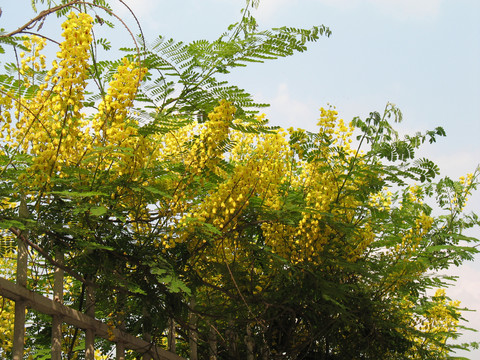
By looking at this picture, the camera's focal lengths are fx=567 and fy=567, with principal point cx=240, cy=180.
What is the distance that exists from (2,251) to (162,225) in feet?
3.58

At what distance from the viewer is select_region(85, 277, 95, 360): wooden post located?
4211mm

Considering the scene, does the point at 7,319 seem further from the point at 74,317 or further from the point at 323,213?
the point at 323,213

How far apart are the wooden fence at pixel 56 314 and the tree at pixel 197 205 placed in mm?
106

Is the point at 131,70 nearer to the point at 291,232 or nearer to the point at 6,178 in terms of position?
the point at 6,178

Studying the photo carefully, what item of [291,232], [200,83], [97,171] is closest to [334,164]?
[291,232]

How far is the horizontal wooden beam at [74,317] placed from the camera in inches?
143

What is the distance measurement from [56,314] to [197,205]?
1.27 metres

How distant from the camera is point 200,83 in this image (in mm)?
4305

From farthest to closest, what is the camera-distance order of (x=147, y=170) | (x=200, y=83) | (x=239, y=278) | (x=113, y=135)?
(x=239, y=278)
(x=200, y=83)
(x=147, y=170)
(x=113, y=135)

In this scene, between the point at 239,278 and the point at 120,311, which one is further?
the point at 239,278

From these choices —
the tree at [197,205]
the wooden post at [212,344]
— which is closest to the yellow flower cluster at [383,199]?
the tree at [197,205]

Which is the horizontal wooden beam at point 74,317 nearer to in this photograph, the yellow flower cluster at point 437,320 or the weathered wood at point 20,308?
the weathered wood at point 20,308

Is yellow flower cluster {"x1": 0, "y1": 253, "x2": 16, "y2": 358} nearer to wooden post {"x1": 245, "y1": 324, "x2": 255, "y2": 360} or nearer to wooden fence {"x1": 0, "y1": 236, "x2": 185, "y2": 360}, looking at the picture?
wooden fence {"x1": 0, "y1": 236, "x2": 185, "y2": 360}

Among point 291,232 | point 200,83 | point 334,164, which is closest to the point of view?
point 200,83
